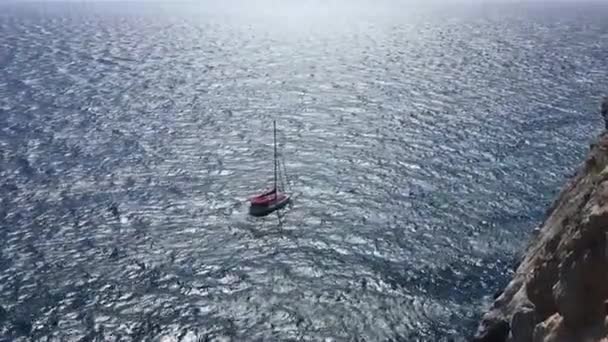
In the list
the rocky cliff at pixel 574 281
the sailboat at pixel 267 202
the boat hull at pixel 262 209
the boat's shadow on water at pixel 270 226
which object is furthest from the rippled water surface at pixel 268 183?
the rocky cliff at pixel 574 281

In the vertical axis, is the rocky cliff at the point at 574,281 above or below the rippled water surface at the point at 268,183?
above

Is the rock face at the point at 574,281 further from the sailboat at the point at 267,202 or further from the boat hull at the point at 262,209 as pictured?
the sailboat at the point at 267,202

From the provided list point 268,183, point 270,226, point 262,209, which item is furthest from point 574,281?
point 268,183

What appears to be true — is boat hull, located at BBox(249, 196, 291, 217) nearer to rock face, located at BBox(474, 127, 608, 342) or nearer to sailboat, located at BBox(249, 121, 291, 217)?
sailboat, located at BBox(249, 121, 291, 217)

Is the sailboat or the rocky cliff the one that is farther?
the sailboat

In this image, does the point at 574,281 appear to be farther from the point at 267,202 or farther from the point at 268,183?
the point at 268,183

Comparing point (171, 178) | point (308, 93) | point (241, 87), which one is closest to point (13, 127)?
point (171, 178)

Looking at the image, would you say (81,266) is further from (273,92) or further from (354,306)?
(273,92)

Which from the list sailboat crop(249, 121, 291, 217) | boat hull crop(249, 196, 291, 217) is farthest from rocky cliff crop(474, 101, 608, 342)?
sailboat crop(249, 121, 291, 217)
